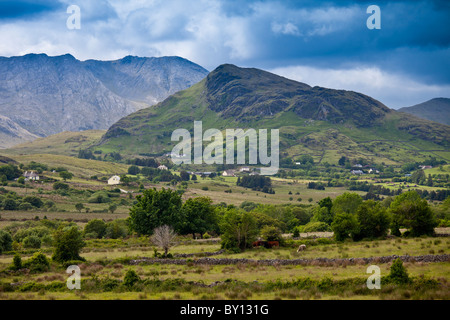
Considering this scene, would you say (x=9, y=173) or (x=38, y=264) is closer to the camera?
(x=38, y=264)

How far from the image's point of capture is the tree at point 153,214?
6009cm

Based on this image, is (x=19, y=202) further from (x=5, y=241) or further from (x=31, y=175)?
(x=5, y=241)

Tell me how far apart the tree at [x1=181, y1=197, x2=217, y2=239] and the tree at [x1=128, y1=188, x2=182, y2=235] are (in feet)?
10.6

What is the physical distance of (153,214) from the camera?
59.7 meters

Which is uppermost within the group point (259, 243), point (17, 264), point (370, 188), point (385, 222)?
point (385, 222)

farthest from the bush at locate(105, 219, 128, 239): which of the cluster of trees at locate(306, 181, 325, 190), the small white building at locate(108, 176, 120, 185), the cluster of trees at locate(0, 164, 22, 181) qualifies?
the cluster of trees at locate(306, 181, 325, 190)

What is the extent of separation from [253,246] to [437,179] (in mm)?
177299

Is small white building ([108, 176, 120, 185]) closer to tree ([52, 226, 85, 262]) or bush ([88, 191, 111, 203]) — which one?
bush ([88, 191, 111, 203])

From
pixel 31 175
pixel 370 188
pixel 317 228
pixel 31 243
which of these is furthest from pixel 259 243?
pixel 370 188

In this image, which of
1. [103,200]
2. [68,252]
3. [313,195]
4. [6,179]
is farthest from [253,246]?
[6,179]

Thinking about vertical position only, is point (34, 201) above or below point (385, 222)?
below

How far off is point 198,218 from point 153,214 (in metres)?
9.82
